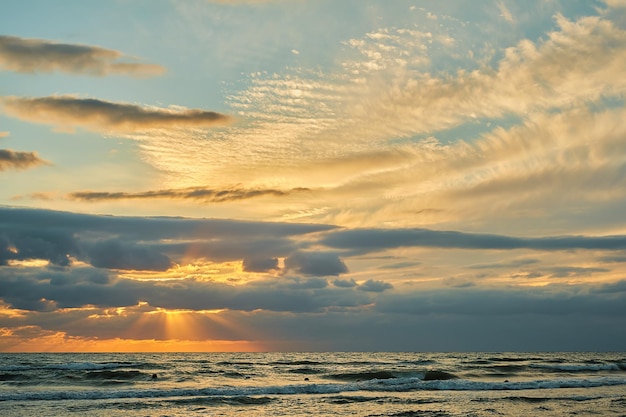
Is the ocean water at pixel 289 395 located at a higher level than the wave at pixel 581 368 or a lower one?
higher

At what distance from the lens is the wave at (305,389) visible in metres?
45.1

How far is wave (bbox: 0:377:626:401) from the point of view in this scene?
45.1 m

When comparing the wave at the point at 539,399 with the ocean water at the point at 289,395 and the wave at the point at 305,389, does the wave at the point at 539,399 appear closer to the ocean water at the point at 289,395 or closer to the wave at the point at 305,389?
the ocean water at the point at 289,395

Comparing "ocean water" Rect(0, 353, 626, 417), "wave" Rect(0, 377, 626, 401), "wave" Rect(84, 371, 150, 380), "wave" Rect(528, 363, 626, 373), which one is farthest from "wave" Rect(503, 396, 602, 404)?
"wave" Rect(84, 371, 150, 380)

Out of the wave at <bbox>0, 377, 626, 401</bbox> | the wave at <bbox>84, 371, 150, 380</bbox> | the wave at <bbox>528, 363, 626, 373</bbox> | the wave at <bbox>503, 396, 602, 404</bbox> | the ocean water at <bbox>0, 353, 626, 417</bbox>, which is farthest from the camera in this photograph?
the wave at <bbox>528, 363, 626, 373</bbox>

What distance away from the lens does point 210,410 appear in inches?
1435

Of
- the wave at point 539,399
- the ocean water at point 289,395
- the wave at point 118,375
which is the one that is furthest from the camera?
the wave at point 118,375

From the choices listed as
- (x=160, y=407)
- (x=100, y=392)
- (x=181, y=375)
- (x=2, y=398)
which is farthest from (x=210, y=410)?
(x=181, y=375)

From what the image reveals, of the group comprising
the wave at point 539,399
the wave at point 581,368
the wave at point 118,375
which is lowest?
the wave at point 581,368

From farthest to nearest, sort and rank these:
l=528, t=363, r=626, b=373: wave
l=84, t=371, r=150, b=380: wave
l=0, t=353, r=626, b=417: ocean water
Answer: l=528, t=363, r=626, b=373: wave, l=84, t=371, r=150, b=380: wave, l=0, t=353, r=626, b=417: ocean water

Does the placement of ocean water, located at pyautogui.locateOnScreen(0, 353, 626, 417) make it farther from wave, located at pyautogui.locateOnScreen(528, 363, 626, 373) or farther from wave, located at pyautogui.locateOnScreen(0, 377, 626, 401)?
wave, located at pyautogui.locateOnScreen(528, 363, 626, 373)

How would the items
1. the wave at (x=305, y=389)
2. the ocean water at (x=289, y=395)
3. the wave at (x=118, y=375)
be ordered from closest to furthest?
→ the ocean water at (x=289, y=395) < the wave at (x=305, y=389) < the wave at (x=118, y=375)

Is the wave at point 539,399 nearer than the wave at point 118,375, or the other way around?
the wave at point 539,399

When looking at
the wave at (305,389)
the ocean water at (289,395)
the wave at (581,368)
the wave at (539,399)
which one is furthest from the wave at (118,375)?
the wave at (581,368)
